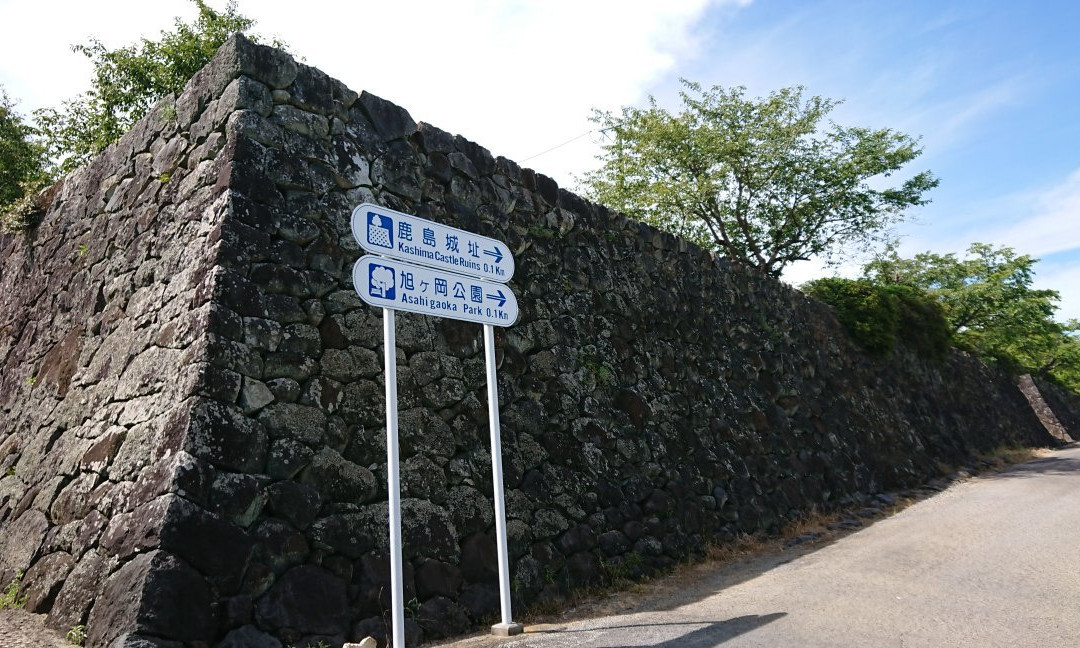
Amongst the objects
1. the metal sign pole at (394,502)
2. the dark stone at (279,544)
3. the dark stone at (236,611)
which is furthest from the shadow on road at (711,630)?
the dark stone at (236,611)

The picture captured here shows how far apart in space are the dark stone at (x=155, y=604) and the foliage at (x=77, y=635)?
56 mm

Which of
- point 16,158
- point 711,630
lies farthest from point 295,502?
point 16,158

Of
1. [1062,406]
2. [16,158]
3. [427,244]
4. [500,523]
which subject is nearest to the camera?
[427,244]

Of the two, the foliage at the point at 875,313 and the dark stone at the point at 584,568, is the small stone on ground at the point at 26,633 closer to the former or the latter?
the dark stone at the point at 584,568

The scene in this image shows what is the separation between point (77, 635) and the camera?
3904mm

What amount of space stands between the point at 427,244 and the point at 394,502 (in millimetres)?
1695

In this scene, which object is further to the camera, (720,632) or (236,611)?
(720,632)

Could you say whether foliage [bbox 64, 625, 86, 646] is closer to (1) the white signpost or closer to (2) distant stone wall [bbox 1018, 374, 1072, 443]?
(1) the white signpost

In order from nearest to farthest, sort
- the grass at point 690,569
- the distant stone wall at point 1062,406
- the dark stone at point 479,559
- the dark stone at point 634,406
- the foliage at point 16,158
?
1. the dark stone at point 479,559
2. the grass at point 690,569
3. the dark stone at point 634,406
4. the foliage at point 16,158
5. the distant stone wall at point 1062,406

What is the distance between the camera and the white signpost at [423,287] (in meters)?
4.25

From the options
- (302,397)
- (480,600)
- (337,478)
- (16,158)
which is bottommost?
(480,600)

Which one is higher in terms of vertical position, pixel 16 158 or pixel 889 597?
pixel 16 158

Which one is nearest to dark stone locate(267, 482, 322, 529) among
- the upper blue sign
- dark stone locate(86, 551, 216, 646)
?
dark stone locate(86, 551, 216, 646)

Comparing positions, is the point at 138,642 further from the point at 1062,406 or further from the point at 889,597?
the point at 1062,406
